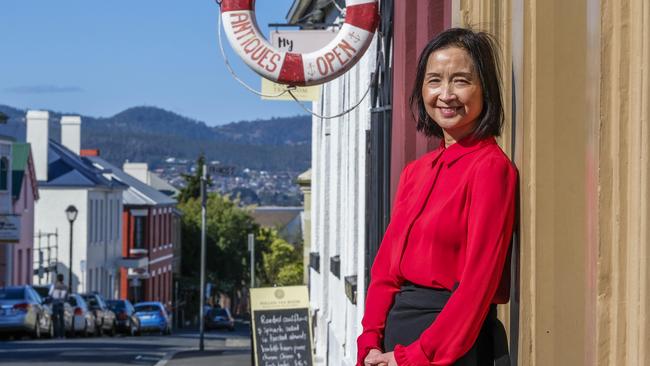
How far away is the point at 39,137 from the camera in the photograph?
68.6 m

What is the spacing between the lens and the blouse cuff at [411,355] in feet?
13.4

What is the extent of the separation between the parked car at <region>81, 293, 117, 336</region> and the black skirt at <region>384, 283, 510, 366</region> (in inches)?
1590

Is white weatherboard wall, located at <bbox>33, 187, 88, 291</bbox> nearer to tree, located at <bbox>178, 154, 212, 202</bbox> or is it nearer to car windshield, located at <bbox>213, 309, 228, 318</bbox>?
car windshield, located at <bbox>213, 309, 228, 318</bbox>

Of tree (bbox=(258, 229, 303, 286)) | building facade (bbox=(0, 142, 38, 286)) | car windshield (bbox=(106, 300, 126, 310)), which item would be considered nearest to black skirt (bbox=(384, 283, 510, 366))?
car windshield (bbox=(106, 300, 126, 310))

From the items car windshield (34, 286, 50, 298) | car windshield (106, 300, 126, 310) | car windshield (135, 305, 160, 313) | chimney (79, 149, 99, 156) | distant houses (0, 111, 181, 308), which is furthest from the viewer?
chimney (79, 149, 99, 156)

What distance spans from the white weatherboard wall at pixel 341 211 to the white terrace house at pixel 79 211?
45546mm

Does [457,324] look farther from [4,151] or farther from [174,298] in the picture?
[174,298]

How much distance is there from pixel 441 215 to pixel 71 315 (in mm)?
37447

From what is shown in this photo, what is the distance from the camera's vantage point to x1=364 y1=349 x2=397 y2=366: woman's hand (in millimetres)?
4219

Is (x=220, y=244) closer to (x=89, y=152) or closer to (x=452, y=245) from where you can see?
(x=89, y=152)

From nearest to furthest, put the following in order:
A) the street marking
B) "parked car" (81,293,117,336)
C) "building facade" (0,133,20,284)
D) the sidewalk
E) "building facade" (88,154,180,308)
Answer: the street marking → the sidewalk → "parked car" (81,293,117,336) → "building facade" (0,133,20,284) → "building facade" (88,154,180,308)

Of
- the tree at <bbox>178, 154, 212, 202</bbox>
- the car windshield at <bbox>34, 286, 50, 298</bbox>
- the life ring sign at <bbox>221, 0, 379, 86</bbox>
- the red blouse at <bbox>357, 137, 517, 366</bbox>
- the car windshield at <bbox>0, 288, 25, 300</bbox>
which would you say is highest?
the tree at <bbox>178, 154, 212, 202</bbox>

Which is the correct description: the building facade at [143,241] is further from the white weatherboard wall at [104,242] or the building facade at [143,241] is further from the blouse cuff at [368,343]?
the blouse cuff at [368,343]

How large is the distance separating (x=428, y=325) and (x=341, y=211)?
33.6ft
